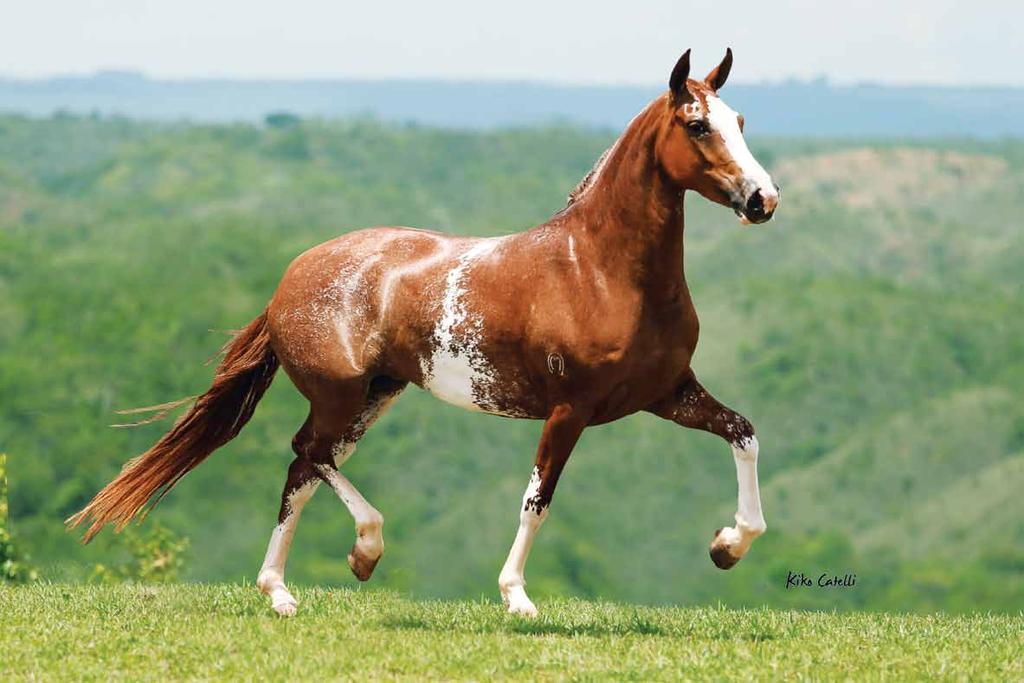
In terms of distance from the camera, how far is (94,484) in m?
34.9

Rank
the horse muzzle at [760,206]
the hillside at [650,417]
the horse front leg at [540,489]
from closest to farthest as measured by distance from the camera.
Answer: the horse muzzle at [760,206], the horse front leg at [540,489], the hillside at [650,417]

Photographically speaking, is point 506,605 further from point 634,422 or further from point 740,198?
point 634,422

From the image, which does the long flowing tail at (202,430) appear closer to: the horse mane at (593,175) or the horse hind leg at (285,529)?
the horse hind leg at (285,529)

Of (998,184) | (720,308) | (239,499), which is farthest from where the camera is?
(998,184)

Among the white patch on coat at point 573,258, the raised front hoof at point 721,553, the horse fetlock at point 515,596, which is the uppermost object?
the white patch on coat at point 573,258

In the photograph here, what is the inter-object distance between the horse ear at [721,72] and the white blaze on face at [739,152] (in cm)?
19

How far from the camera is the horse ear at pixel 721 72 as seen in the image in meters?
7.44

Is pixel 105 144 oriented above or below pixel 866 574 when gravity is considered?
below

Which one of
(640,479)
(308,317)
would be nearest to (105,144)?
(640,479)

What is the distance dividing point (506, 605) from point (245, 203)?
2165 inches

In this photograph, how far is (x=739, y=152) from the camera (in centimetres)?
712

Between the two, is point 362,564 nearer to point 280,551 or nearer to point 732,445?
point 280,551

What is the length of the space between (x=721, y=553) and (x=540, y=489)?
→ 0.92 meters

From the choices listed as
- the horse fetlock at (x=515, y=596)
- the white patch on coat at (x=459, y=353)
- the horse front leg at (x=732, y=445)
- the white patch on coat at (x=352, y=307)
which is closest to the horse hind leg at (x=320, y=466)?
the white patch on coat at (x=352, y=307)
